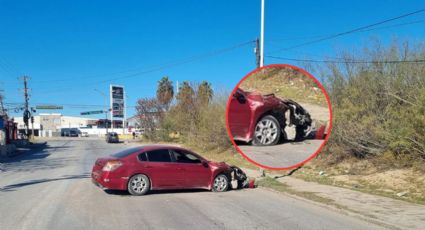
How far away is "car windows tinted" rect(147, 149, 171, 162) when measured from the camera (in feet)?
37.2

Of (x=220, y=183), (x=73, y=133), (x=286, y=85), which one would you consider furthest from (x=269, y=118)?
(x=73, y=133)

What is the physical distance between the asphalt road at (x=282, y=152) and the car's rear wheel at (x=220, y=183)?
19.9 feet

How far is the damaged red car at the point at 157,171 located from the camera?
A: 1068 cm

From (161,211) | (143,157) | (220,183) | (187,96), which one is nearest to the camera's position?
(161,211)

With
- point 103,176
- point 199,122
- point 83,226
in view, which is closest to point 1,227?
point 83,226

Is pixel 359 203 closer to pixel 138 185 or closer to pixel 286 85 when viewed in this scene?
pixel 286 85

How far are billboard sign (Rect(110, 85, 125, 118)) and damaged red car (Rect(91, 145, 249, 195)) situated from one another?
76764 millimetres

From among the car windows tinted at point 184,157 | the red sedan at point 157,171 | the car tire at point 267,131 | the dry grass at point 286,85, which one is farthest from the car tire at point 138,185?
the car tire at point 267,131

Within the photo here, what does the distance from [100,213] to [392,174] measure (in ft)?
30.0

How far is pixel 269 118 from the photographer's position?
4.89m

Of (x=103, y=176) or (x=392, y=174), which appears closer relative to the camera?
(x=103, y=176)

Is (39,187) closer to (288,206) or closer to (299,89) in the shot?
(288,206)

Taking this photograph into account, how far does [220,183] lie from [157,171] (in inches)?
82.2

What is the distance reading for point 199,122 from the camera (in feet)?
106
